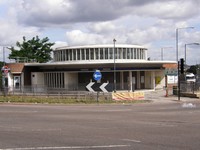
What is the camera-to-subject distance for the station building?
63.9 meters

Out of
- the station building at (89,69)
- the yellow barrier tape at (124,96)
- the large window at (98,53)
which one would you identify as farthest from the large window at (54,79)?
the yellow barrier tape at (124,96)

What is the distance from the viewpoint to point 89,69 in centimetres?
6397

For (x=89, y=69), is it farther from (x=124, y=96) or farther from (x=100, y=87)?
(x=100, y=87)

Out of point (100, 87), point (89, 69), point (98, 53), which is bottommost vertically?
point (100, 87)

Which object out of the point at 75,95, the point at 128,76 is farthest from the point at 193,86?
the point at 128,76

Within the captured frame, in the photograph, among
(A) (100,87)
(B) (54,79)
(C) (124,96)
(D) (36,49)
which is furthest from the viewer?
(D) (36,49)

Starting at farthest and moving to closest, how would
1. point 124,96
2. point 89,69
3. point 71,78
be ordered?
point 71,78, point 89,69, point 124,96

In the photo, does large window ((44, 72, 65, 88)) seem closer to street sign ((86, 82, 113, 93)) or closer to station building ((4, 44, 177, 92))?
station building ((4, 44, 177, 92))

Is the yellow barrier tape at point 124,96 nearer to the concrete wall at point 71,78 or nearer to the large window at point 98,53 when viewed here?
the concrete wall at point 71,78

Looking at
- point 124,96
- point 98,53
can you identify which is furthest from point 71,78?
point 124,96

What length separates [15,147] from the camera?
11219 millimetres

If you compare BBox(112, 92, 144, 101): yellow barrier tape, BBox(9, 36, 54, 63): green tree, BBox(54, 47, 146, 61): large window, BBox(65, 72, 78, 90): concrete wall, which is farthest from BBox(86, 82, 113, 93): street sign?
BBox(9, 36, 54, 63): green tree

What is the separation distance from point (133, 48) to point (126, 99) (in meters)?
27.2

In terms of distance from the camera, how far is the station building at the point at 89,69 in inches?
2516
